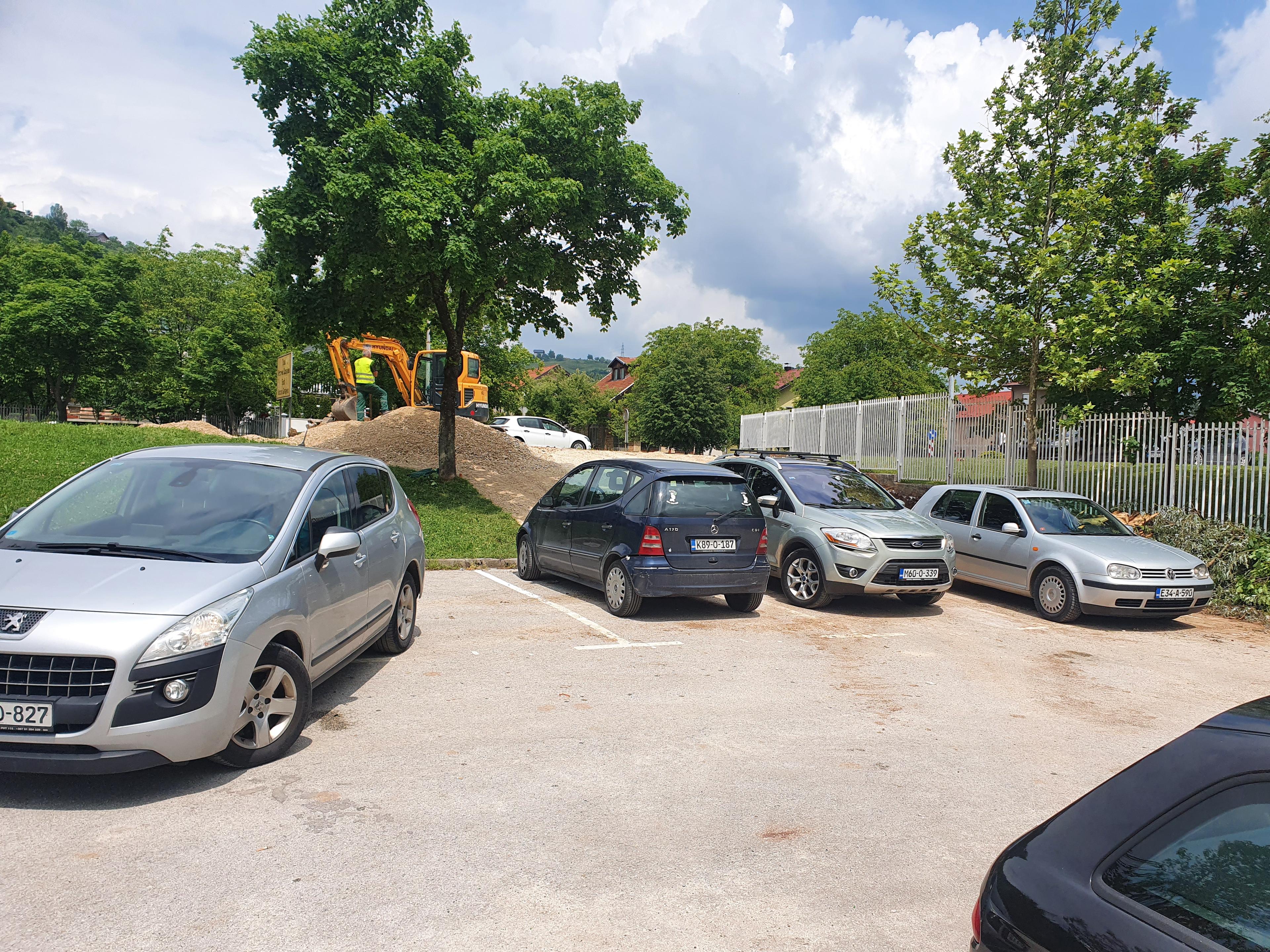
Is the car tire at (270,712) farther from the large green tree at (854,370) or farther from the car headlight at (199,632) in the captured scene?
the large green tree at (854,370)

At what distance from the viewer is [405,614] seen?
7.39 m

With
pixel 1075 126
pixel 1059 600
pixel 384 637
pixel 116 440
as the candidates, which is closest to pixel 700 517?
pixel 384 637

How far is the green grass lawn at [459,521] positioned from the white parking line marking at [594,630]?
2692 millimetres

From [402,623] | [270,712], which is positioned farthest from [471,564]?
[270,712]

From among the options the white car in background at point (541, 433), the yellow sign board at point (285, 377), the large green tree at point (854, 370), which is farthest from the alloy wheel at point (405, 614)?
the large green tree at point (854, 370)

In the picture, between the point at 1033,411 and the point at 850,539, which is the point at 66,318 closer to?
the point at 1033,411

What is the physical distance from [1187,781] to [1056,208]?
55.3 feet

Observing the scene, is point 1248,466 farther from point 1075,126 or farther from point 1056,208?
point 1075,126

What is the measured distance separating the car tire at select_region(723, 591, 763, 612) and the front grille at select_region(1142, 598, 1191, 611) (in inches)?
177

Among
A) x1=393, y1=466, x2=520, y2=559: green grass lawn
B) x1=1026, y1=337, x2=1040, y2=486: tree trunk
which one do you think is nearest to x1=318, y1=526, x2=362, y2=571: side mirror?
x1=393, y1=466, x2=520, y2=559: green grass lawn

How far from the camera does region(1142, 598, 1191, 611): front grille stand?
987 centimetres

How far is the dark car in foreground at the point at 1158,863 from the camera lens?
1.51 meters

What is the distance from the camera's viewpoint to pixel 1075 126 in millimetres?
16016

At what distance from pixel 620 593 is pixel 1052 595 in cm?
549
